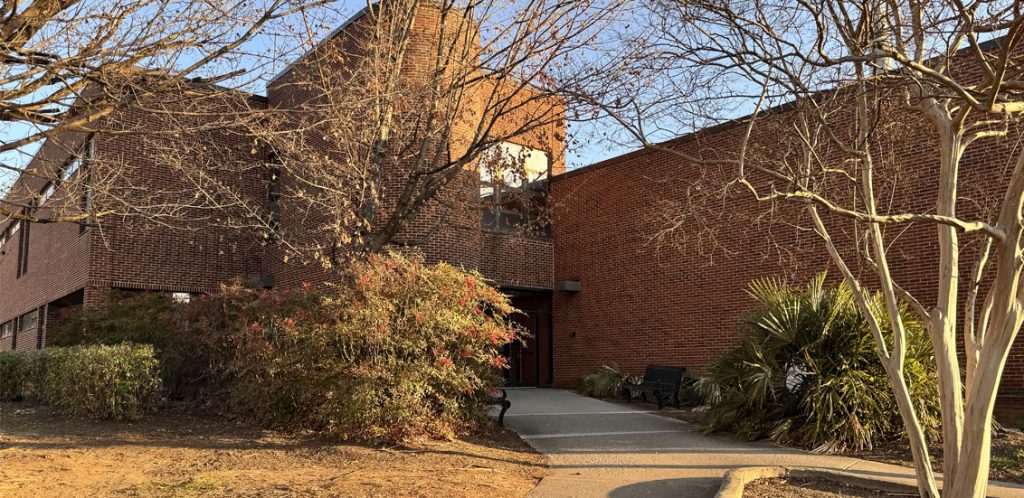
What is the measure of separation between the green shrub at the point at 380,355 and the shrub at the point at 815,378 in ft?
10.9

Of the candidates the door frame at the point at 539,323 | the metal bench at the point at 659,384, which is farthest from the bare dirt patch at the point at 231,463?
the door frame at the point at 539,323

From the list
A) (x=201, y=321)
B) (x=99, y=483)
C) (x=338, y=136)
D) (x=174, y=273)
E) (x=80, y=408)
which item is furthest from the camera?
(x=174, y=273)

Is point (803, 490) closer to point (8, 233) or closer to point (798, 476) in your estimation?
point (798, 476)

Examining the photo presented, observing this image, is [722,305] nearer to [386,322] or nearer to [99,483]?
[386,322]

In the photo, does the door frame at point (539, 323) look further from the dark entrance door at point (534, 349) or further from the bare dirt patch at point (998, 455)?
the bare dirt patch at point (998, 455)

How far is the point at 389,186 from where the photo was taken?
48.5 feet

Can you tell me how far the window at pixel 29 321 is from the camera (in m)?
23.4

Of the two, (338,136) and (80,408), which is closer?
(338,136)

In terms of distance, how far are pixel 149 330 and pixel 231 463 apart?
6349 mm

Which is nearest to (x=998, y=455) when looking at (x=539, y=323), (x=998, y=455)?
(x=998, y=455)

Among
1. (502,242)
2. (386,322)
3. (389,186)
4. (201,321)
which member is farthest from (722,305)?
(201,321)

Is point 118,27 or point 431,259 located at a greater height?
point 118,27

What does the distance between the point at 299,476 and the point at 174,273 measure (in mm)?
12177

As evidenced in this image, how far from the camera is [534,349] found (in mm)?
19109
